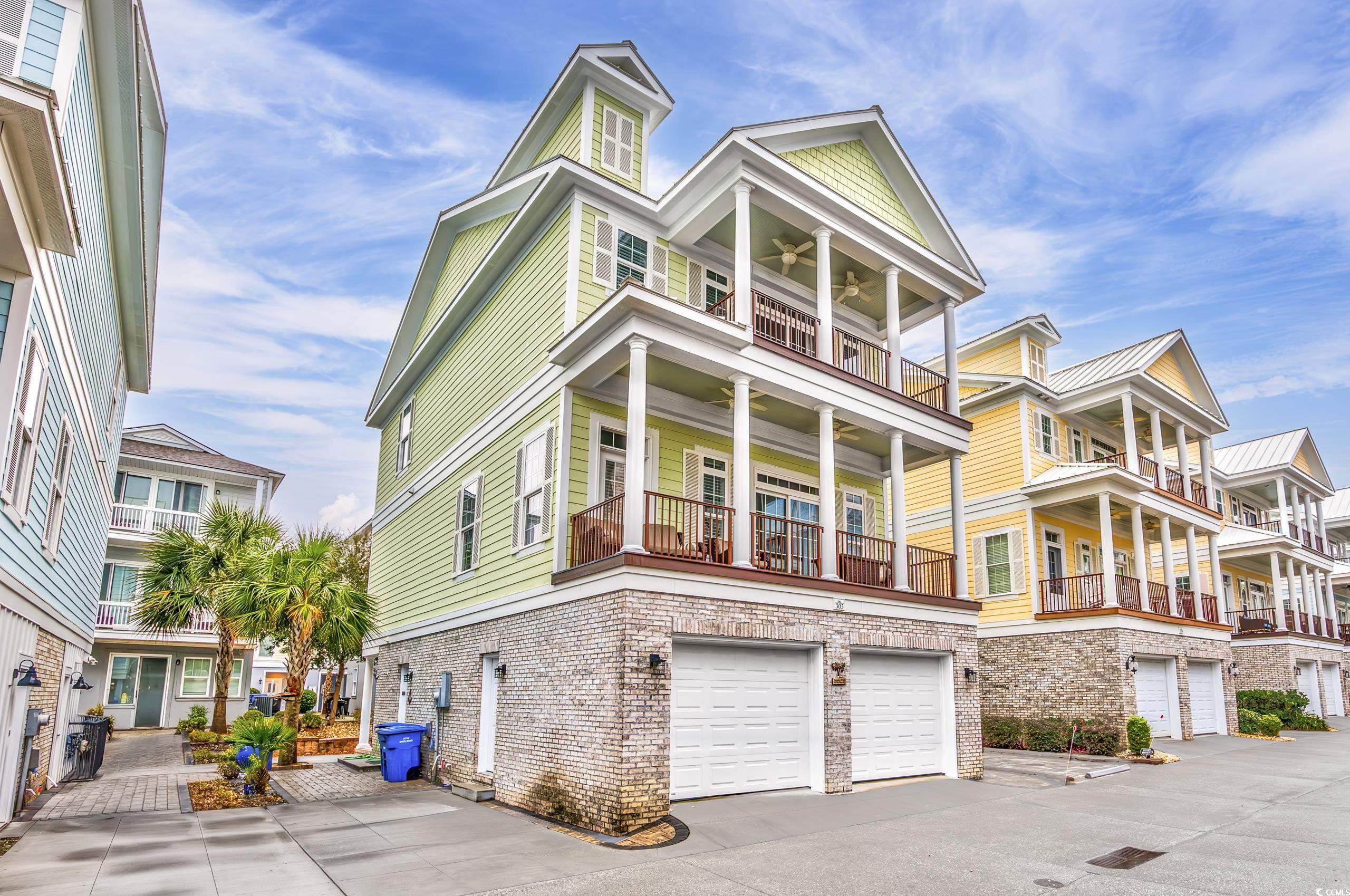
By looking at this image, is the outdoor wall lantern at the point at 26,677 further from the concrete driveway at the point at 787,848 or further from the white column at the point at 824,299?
the white column at the point at 824,299

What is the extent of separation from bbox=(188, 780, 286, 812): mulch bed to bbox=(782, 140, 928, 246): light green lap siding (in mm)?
13842

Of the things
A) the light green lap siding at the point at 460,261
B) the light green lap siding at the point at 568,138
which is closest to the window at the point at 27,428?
the light green lap siding at the point at 568,138

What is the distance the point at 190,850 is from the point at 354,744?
1375 centimetres

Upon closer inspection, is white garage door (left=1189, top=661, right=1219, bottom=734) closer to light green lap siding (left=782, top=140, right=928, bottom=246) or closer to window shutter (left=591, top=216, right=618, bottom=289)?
light green lap siding (left=782, top=140, right=928, bottom=246)

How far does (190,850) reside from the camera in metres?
9.31

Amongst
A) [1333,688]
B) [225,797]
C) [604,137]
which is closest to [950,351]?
[604,137]

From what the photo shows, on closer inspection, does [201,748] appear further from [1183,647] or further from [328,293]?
[1183,647]

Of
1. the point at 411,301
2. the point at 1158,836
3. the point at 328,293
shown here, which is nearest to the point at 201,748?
the point at 411,301

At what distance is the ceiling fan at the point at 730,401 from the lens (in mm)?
14047

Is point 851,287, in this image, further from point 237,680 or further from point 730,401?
point 237,680

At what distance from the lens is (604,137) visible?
15125 mm

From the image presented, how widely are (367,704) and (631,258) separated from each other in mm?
15316

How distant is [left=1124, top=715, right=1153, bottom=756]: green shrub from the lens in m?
18.2

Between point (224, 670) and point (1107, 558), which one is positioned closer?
point (1107, 558)
